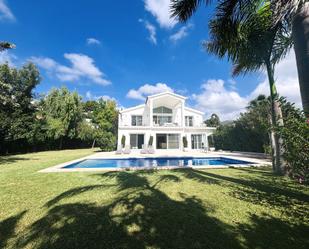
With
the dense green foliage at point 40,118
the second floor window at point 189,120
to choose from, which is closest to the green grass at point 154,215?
the dense green foliage at point 40,118

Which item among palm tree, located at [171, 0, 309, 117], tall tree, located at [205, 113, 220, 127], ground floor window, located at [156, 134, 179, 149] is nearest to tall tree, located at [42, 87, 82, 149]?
ground floor window, located at [156, 134, 179, 149]

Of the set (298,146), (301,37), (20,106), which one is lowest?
(298,146)

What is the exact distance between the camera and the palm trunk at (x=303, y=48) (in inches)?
149

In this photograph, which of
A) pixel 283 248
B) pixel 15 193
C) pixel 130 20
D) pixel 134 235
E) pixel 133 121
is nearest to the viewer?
pixel 283 248

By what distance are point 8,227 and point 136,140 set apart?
23.0 meters

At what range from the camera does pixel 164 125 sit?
26812 mm

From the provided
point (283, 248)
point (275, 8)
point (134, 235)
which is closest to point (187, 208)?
point (134, 235)

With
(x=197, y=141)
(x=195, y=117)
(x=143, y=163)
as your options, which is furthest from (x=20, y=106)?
(x=195, y=117)

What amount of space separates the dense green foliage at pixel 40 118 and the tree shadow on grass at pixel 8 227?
1528cm

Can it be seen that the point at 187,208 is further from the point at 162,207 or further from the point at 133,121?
the point at 133,121

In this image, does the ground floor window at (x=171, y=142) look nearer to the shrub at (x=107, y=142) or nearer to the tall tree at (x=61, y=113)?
the shrub at (x=107, y=142)

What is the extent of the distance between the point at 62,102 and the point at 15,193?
28.1 metres

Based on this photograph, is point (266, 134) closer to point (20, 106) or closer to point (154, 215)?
point (154, 215)

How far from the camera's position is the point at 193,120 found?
103 ft
